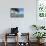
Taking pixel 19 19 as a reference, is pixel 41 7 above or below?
above

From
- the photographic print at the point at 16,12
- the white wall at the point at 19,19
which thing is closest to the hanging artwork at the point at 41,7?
the white wall at the point at 19,19

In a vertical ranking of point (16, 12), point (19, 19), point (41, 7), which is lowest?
point (19, 19)

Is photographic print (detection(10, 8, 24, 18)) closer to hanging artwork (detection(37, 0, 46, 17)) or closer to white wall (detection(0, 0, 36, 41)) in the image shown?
white wall (detection(0, 0, 36, 41))

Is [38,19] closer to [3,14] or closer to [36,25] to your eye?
[36,25]

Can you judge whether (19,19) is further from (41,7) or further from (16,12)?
(41,7)

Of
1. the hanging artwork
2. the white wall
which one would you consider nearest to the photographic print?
the white wall

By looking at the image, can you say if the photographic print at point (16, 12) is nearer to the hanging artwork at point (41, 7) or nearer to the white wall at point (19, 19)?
the white wall at point (19, 19)

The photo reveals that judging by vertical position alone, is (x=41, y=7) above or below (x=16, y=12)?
above

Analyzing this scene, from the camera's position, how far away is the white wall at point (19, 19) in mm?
6926

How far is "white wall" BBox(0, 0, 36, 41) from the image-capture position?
22.7 ft

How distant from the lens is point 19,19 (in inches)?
275

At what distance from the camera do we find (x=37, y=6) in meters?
6.96

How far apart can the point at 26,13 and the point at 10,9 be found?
0.70m

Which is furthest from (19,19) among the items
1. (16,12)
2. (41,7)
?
(41,7)
